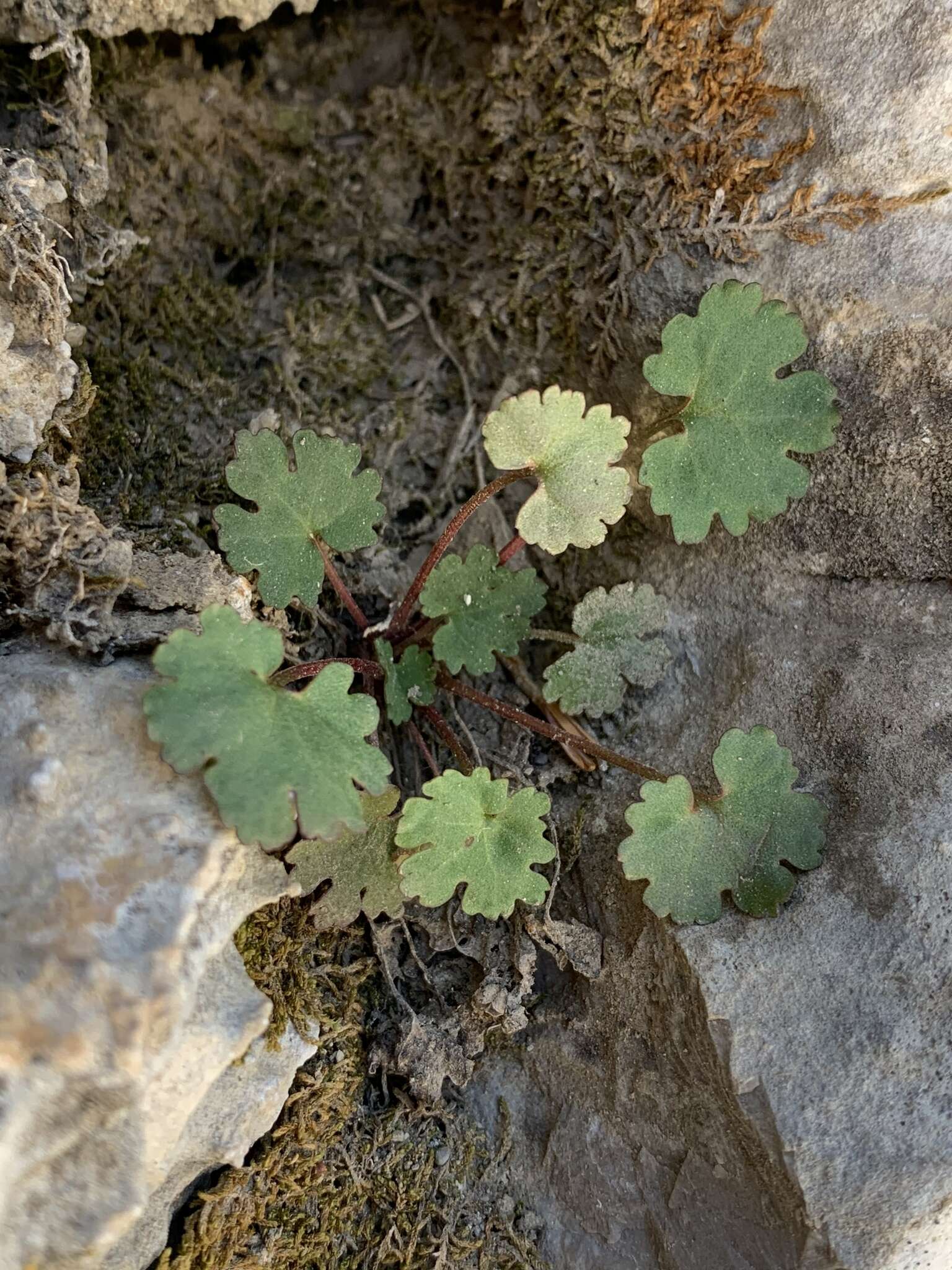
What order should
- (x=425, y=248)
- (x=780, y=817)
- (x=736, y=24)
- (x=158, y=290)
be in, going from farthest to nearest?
(x=425, y=248) → (x=158, y=290) → (x=736, y=24) → (x=780, y=817)

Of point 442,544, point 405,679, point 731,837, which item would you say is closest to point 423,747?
point 405,679

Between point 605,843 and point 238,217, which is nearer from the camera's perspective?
point 605,843

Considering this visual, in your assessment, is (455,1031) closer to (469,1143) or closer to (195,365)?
(469,1143)

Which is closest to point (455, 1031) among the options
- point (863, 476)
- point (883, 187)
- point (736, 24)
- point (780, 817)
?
point (780, 817)

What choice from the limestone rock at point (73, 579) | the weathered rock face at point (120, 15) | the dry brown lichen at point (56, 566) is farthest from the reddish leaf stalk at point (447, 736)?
the weathered rock face at point (120, 15)

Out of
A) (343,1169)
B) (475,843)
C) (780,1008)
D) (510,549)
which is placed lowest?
(780,1008)

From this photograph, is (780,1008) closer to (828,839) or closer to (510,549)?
(828,839)
